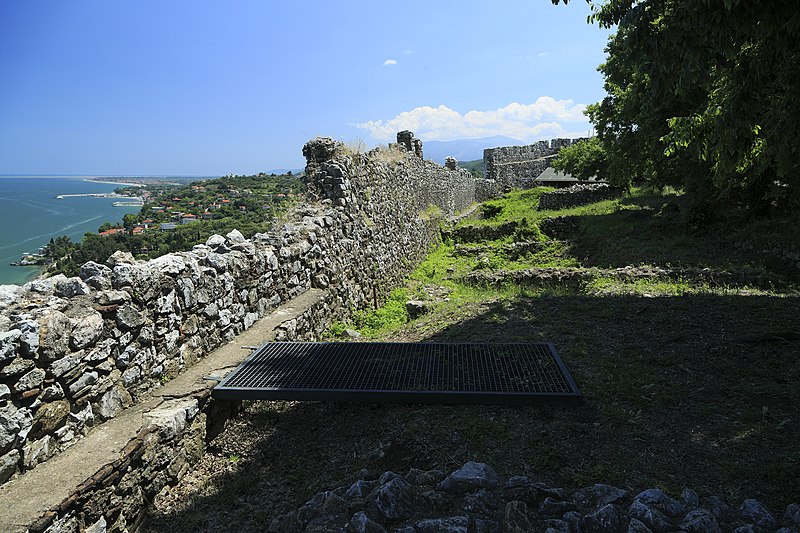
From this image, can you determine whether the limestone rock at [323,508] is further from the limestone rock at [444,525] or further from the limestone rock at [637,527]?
the limestone rock at [637,527]

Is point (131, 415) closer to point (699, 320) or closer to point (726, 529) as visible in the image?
point (726, 529)

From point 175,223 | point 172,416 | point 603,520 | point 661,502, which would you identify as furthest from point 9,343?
point 175,223

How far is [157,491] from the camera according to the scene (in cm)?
367

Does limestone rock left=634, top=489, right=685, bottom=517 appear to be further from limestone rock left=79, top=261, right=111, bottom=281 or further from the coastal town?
the coastal town

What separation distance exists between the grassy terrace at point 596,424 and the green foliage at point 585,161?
592 inches

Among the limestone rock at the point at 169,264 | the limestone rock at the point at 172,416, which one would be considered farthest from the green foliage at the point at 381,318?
the limestone rock at the point at 172,416

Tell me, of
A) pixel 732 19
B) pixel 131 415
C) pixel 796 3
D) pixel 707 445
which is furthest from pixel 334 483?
pixel 796 3

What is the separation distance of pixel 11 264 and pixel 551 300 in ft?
26.4

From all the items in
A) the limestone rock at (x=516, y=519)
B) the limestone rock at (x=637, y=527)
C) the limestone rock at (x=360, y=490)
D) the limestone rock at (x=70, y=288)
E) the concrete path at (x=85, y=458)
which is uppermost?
the limestone rock at (x=70, y=288)

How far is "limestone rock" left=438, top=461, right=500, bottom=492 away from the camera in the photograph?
2.85 meters

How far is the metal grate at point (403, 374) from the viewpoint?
4328 mm

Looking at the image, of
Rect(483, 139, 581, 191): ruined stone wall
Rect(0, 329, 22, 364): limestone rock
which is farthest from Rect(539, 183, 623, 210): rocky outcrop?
Rect(0, 329, 22, 364): limestone rock

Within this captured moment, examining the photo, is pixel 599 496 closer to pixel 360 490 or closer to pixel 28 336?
pixel 360 490

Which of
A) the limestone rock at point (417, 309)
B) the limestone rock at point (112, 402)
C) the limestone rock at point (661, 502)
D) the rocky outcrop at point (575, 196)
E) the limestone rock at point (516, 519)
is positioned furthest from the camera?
the rocky outcrop at point (575, 196)
